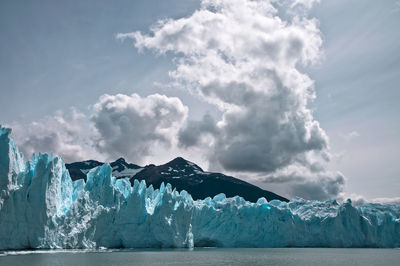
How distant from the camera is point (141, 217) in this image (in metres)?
47.3

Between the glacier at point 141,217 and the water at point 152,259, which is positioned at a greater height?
the glacier at point 141,217

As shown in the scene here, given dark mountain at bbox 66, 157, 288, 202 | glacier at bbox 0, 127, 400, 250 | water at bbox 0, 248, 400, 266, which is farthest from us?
dark mountain at bbox 66, 157, 288, 202

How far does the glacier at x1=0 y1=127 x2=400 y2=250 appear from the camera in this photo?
34438mm

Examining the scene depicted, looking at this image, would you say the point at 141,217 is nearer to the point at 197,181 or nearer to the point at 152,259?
the point at 152,259

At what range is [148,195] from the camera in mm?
58188

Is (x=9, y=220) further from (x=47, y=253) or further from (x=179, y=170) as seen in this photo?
(x=179, y=170)

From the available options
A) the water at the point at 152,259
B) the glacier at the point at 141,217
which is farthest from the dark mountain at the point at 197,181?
the water at the point at 152,259

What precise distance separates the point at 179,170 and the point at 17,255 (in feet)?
502

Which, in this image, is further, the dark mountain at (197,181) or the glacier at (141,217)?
the dark mountain at (197,181)

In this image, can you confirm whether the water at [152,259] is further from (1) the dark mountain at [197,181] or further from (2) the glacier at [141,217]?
(1) the dark mountain at [197,181]

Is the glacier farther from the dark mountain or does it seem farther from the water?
the dark mountain

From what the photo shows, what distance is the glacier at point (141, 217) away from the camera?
113 feet

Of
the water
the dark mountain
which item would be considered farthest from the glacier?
the dark mountain

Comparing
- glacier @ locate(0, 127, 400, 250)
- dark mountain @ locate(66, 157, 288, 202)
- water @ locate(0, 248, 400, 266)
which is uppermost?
dark mountain @ locate(66, 157, 288, 202)
